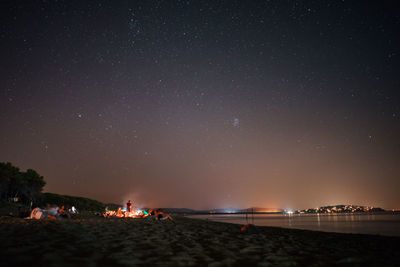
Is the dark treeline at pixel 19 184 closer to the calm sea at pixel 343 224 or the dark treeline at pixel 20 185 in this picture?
the dark treeline at pixel 20 185

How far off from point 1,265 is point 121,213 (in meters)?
25.0

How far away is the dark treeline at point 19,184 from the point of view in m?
60.4

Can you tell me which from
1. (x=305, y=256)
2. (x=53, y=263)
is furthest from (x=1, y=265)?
(x=305, y=256)

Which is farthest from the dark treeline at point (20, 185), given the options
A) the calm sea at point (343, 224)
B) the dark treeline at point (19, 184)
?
the calm sea at point (343, 224)

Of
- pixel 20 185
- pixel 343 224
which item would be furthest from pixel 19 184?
pixel 343 224

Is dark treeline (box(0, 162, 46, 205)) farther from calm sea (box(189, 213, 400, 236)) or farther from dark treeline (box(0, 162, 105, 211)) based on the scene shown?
calm sea (box(189, 213, 400, 236))

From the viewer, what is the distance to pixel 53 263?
16.8 ft

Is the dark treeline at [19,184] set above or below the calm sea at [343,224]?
above

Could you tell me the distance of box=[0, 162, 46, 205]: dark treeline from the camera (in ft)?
198

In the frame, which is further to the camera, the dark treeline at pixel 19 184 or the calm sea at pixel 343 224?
the dark treeline at pixel 19 184

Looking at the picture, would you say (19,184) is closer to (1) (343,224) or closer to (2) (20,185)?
(2) (20,185)

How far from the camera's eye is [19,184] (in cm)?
6594

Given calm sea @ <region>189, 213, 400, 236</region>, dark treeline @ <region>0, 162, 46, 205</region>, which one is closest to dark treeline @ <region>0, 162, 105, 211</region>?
dark treeline @ <region>0, 162, 46, 205</region>

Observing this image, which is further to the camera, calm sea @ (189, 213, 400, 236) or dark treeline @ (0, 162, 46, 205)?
dark treeline @ (0, 162, 46, 205)
